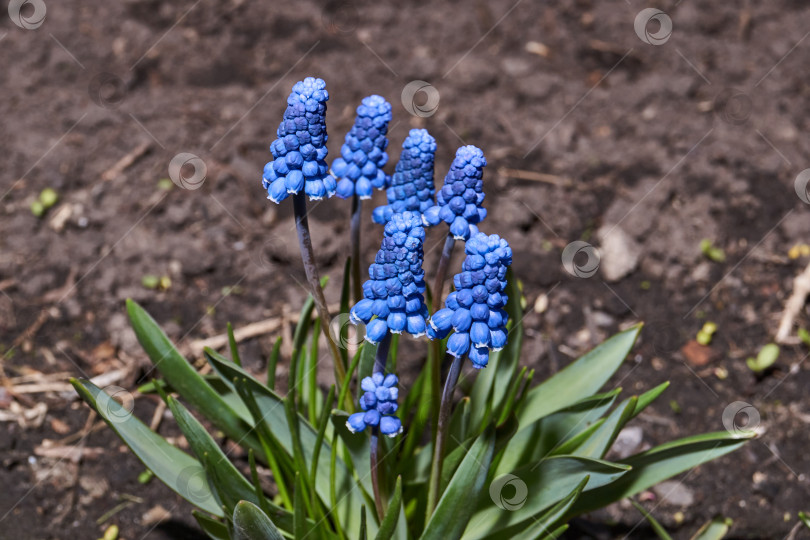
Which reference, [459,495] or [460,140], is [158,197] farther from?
[459,495]

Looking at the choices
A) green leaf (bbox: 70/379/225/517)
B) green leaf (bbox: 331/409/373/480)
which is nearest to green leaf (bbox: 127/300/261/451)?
green leaf (bbox: 70/379/225/517)

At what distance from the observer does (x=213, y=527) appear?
→ 118 inches

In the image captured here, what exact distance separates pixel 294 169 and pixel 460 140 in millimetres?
2996

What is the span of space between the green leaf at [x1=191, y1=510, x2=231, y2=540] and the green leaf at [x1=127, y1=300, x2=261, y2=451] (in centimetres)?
35

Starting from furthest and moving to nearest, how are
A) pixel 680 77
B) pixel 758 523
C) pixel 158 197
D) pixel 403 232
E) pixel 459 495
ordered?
1. pixel 680 77
2. pixel 158 197
3. pixel 758 523
4. pixel 459 495
5. pixel 403 232

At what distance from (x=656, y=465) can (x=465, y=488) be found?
860 millimetres

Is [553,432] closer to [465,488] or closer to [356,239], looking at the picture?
[465,488]

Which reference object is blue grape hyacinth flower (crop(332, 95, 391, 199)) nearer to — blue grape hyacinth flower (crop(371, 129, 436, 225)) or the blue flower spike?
blue grape hyacinth flower (crop(371, 129, 436, 225))

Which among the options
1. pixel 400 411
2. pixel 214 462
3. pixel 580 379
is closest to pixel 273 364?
pixel 214 462

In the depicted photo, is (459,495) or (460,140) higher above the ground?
(460,140)

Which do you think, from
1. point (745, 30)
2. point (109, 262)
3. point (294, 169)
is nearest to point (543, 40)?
point (745, 30)

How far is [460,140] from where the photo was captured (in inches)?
209

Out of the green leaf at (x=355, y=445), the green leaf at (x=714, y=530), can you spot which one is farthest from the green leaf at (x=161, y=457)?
the green leaf at (x=714, y=530)

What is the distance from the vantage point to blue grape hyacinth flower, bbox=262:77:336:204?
2.34m
